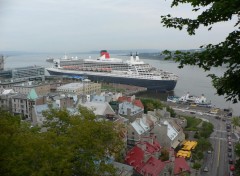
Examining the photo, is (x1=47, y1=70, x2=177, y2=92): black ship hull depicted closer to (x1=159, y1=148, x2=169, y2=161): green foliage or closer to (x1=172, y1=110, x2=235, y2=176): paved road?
(x1=172, y1=110, x2=235, y2=176): paved road

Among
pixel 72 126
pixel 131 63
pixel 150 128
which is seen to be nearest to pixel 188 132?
pixel 150 128

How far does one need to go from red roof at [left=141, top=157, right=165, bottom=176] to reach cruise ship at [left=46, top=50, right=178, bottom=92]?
36.7 metres

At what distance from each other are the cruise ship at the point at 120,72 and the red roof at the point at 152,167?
36.7 meters

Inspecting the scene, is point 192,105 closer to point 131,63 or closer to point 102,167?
point 131,63

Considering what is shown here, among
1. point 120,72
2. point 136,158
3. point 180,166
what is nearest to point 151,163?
point 136,158

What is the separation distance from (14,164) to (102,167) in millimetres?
2775

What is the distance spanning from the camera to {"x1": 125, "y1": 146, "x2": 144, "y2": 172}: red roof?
17703 millimetres

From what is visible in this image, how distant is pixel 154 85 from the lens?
54750 mm

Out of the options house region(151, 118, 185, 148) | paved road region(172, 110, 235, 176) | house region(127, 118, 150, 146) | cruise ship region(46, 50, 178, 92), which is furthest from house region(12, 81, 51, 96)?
paved road region(172, 110, 235, 176)

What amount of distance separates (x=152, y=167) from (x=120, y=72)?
140 ft

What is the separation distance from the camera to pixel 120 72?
59562 mm

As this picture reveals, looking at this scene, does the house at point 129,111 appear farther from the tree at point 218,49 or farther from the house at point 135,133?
the tree at point 218,49

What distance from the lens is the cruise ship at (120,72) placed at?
54750 millimetres

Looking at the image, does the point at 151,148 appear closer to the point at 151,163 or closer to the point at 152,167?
the point at 151,163
